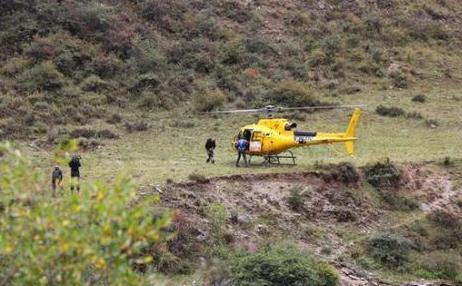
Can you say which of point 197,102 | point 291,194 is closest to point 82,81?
point 197,102

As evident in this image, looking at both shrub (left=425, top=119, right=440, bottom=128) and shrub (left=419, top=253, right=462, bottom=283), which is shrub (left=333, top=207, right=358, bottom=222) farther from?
shrub (left=425, top=119, right=440, bottom=128)

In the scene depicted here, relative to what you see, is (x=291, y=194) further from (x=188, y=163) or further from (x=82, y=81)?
(x=82, y=81)

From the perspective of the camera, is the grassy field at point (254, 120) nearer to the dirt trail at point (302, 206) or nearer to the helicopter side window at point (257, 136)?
the dirt trail at point (302, 206)

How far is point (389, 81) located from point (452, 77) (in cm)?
498

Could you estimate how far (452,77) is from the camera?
165ft

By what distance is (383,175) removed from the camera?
99.7 ft

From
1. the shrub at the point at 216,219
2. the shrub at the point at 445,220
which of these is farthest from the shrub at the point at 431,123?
the shrub at the point at 216,219

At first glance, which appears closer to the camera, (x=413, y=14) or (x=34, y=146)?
(x=34, y=146)

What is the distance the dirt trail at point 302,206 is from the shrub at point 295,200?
0.36ft

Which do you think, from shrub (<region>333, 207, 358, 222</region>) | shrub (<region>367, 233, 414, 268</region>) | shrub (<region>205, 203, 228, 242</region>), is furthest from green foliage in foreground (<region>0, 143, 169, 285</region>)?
shrub (<region>333, 207, 358, 222</region>)

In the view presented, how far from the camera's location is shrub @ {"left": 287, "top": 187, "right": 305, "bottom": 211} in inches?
1091

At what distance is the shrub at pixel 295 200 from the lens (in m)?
27.7

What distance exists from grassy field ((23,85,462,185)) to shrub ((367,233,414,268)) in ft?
13.6

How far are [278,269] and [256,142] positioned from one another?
8.05m
